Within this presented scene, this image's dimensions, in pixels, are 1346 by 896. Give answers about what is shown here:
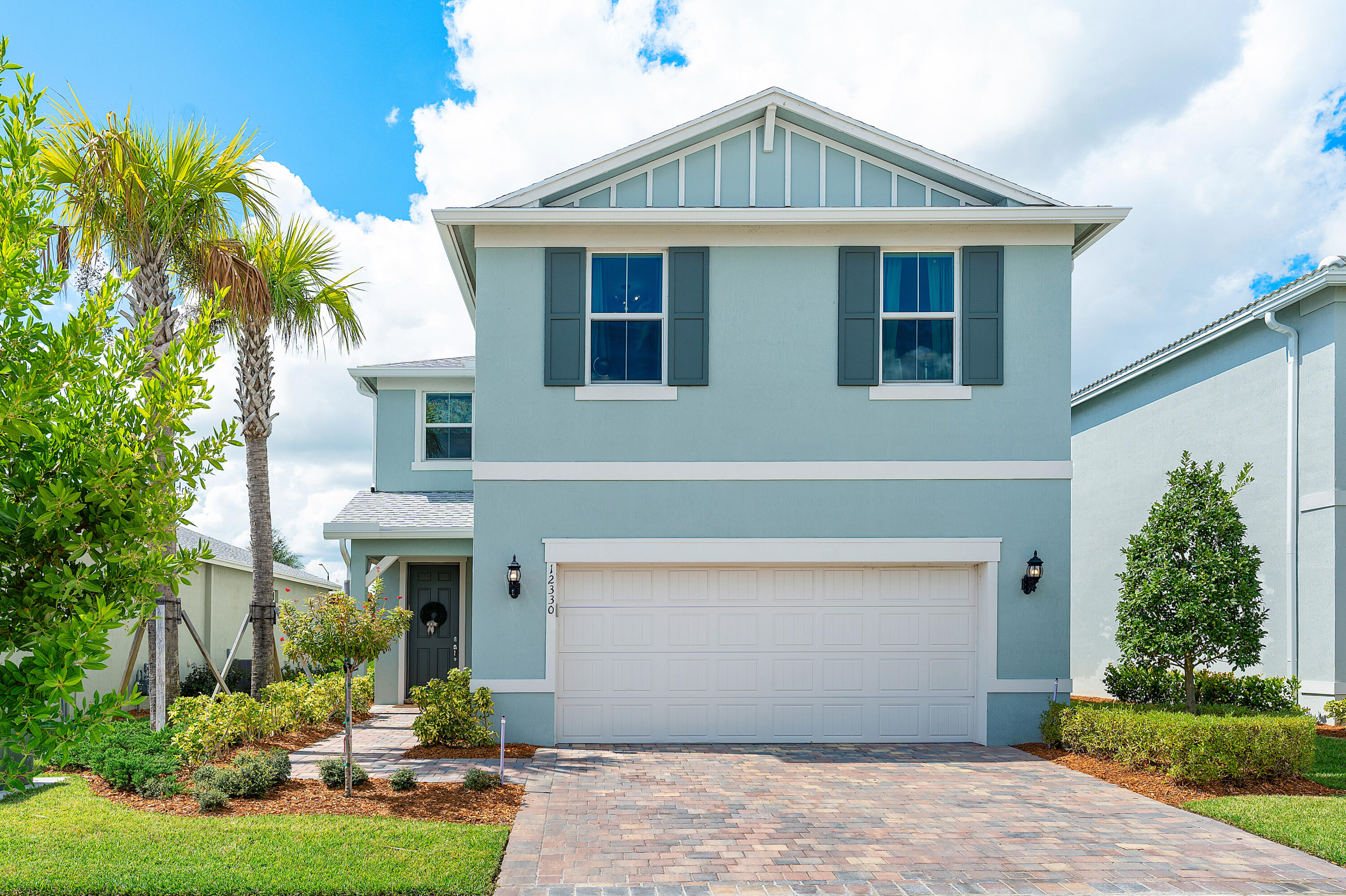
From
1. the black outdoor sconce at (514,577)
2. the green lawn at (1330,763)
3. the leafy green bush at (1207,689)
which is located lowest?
the green lawn at (1330,763)

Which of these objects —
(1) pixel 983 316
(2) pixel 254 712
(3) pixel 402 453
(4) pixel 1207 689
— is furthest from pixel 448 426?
(4) pixel 1207 689

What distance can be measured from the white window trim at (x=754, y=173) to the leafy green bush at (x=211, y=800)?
7463 millimetres

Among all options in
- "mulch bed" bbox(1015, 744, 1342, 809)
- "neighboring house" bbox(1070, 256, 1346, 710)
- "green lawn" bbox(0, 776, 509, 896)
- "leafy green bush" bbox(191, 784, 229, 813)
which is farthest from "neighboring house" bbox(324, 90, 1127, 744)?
"neighboring house" bbox(1070, 256, 1346, 710)

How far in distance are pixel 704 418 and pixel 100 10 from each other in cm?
784

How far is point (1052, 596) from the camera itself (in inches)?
434

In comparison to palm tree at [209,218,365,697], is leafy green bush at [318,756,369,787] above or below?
below

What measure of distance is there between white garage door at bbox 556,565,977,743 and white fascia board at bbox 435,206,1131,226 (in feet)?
14.0

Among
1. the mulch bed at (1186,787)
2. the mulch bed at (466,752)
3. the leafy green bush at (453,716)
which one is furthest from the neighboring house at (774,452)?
the mulch bed at (1186,787)

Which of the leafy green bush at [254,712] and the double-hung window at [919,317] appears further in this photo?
the double-hung window at [919,317]

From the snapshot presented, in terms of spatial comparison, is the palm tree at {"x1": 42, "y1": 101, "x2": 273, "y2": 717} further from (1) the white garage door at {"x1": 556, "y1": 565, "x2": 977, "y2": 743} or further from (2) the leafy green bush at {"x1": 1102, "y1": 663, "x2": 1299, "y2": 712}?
(2) the leafy green bush at {"x1": 1102, "y1": 663, "x2": 1299, "y2": 712}

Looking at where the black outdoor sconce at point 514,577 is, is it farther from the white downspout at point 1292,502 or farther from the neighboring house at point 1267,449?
the white downspout at point 1292,502

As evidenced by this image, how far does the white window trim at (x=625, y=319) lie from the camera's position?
11094mm

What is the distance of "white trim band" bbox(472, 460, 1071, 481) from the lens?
11.0m

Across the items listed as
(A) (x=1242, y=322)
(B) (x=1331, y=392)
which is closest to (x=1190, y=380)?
(A) (x=1242, y=322)
